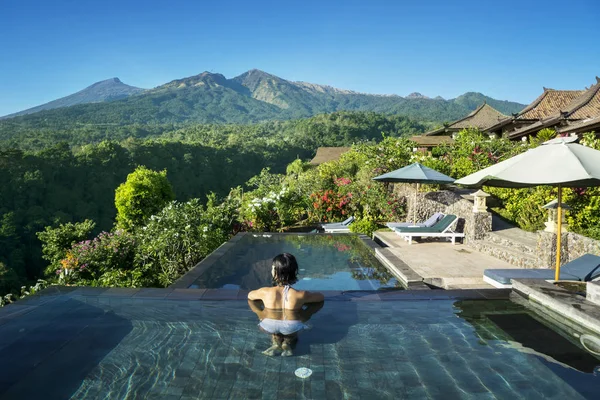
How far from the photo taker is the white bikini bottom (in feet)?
11.0

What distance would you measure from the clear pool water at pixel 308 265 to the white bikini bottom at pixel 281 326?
1814mm

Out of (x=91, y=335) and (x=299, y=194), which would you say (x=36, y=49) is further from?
(x=91, y=335)

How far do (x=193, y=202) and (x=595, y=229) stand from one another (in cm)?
803

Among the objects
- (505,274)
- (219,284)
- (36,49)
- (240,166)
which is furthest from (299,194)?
(36,49)


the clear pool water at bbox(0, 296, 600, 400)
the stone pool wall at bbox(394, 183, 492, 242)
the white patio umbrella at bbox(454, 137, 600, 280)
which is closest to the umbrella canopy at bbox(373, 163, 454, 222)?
the stone pool wall at bbox(394, 183, 492, 242)

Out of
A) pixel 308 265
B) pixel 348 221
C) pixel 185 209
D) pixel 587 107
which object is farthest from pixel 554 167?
pixel 587 107

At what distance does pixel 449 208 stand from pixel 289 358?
8365 mm

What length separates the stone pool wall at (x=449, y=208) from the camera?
820 cm

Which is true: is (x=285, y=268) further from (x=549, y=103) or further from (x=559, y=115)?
(x=549, y=103)

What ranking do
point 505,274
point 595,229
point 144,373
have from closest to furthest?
point 144,373
point 505,274
point 595,229

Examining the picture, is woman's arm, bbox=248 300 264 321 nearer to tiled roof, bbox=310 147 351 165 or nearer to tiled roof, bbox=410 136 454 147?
tiled roof, bbox=410 136 454 147

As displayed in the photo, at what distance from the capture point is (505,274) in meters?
4.86

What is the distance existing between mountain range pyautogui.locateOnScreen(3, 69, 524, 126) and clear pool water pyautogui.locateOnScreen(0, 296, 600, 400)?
241 ft

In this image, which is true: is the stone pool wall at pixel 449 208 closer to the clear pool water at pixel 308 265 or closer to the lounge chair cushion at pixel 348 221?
the lounge chair cushion at pixel 348 221
